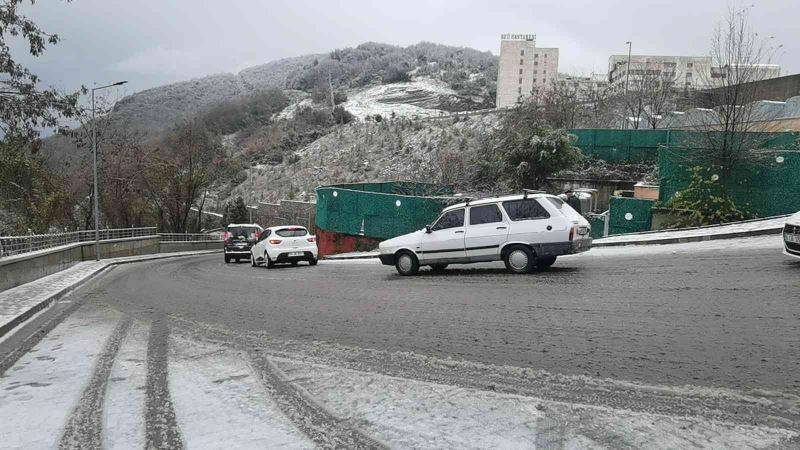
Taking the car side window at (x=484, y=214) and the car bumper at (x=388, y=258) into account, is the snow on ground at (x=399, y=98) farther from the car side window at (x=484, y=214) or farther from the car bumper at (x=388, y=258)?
the car side window at (x=484, y=214)

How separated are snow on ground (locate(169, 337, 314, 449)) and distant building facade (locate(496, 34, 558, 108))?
459 ft

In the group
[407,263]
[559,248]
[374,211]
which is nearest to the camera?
[559,248]

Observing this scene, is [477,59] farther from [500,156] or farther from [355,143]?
[500,156]

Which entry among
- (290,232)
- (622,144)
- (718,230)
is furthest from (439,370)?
(622,144)

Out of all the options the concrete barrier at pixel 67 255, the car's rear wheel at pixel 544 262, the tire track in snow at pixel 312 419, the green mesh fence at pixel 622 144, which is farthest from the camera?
the green mesh fence at pixel 622 144

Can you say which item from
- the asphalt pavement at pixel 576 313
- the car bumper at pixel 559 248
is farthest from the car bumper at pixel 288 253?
the car bumper at pixel 559 248

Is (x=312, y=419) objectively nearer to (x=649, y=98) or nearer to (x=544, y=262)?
(x=544, y=262)

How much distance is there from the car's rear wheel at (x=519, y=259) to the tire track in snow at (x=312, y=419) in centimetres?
768

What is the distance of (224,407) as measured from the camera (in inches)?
192

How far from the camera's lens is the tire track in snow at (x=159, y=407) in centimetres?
421

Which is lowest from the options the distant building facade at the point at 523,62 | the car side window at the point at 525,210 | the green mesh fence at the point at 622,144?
the car side window at the point at 525,210

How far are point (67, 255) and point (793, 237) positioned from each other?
25434mm

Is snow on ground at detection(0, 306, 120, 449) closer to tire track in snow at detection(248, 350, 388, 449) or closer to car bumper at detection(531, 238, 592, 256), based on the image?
tire track in snow at detection(248, 350, 388, 449)

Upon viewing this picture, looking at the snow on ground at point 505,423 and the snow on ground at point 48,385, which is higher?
the snow on ground at point 505,423
